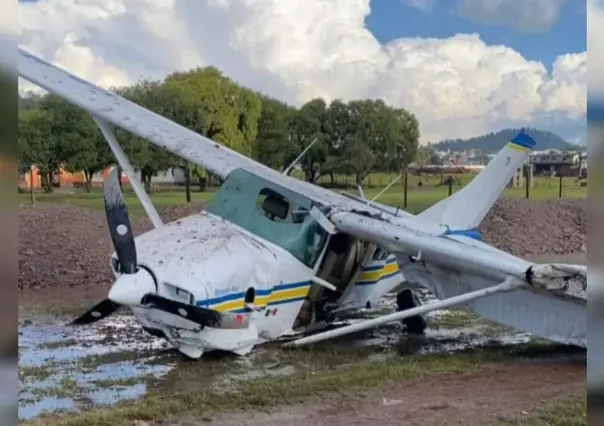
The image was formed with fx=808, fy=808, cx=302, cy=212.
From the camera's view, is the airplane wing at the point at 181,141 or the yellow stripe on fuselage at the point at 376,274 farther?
the yellow stripe on fuselage at the point at 376,274

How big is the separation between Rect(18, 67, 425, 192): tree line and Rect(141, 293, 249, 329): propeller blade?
2.96 feet

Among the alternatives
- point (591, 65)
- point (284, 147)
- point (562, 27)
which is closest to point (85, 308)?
point (284, 147)

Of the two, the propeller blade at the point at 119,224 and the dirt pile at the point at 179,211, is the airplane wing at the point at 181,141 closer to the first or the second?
the dirt pile at the point at 179,211

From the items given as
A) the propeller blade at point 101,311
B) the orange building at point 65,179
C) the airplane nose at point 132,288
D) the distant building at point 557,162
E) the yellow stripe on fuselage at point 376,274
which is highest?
the distant building at point 557,162

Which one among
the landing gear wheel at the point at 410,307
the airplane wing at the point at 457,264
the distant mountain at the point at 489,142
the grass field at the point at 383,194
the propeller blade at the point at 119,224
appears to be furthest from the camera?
the landing gear wheel at the point at 410,307

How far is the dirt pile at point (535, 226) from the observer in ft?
13.9

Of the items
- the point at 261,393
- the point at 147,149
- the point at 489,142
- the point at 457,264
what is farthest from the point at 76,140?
the point at 489,142

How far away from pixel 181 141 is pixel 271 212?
0.75m

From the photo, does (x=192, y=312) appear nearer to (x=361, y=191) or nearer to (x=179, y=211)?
(x=179, y=211)

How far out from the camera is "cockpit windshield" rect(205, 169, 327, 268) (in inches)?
191

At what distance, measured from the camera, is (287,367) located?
15.0ft

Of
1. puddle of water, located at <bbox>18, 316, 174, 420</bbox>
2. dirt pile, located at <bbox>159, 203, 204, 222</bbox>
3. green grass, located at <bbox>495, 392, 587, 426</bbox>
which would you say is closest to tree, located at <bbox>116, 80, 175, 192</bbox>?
dirt pile, located at <bbox>159, 203, 204, 222</bbox>

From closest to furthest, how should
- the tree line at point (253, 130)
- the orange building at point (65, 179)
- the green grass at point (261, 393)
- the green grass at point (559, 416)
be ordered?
the green grass at point (559, 416), the green grass at point (261, 393), the orange building at point (65, 179), the tree line at point (253, 130)

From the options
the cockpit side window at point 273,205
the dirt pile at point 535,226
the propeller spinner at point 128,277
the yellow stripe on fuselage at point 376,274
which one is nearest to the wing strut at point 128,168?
the cockpit side window at point 273,205
